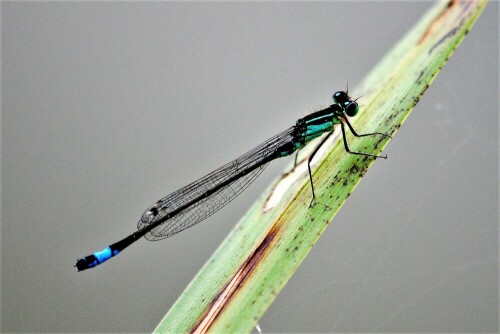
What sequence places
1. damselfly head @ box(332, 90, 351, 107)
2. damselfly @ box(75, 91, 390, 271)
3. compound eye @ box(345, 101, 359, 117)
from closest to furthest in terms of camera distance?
compound eye @ box(345, 101, 359, 117) → damselfly head @ box(332, 90, 351, 107) → damselfly @ box(75, 91, 390, 271)

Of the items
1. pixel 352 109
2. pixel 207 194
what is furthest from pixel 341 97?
pixel 207 194

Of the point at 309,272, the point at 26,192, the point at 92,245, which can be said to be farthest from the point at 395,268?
the point at 26,192

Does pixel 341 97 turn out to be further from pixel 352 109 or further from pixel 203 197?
pixel 203 197

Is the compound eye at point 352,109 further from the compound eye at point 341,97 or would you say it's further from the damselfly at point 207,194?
the damselfly at point 207,194

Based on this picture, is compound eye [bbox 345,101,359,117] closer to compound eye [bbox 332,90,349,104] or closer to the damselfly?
compound eye [bbox 332,90,349,104]

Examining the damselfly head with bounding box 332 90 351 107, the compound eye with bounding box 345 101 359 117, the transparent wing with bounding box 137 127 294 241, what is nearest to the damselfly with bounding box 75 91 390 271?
the transparent wing with bounding box 137 127 294 241

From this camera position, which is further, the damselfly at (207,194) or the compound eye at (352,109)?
the damselfly at (207,194)

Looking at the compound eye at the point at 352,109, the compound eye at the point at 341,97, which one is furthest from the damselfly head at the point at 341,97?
the compound eye at the point at 352,109

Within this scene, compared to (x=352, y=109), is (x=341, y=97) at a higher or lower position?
higher
